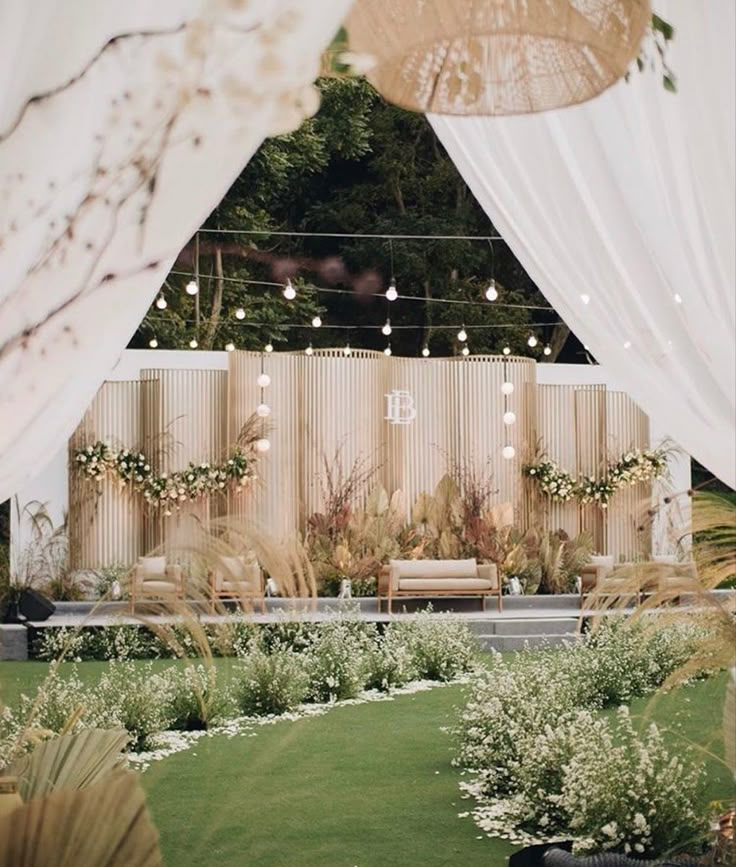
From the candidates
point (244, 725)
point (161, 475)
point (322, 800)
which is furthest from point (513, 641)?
point (322, 800)

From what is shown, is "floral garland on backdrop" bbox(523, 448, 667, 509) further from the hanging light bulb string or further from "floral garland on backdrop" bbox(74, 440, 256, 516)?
the hanging light bulb string

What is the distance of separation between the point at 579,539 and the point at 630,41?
11.5 meters

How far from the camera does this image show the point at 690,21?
2.95 meters

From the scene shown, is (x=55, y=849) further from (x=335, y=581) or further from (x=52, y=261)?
(x=335, y=581)

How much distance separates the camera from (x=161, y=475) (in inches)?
526

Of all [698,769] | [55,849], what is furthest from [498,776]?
[55,849]

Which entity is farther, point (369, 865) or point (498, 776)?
point (498, 776)

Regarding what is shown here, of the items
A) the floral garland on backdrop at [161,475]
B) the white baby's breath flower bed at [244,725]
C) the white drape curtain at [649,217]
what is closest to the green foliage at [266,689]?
the white baby's breath flower bed at [244,725]

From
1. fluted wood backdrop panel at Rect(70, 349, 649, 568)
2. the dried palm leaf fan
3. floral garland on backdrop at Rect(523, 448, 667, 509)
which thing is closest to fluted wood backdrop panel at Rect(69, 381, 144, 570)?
fluted wood backdrop panel at Rect(70, 349, 649, 568)

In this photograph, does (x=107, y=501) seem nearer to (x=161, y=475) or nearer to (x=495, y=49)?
(x=161, y=475)

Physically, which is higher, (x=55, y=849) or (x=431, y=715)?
(x=55, y=849)

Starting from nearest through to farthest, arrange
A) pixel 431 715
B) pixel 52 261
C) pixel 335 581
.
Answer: pixel 52 261 → pixel 431 715 → pixel 335 581

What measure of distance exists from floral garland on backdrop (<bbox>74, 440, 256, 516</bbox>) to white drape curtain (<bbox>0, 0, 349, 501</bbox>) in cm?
1072

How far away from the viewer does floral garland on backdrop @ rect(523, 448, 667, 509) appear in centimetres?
1412
